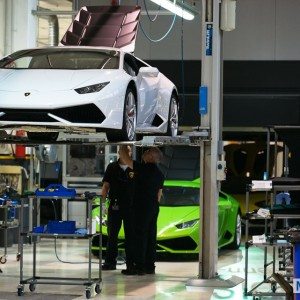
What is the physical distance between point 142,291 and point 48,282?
1.12 meters

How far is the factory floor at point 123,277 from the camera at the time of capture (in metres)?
10.9

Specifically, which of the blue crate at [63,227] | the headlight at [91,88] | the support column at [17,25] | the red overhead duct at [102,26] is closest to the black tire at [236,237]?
the red overhead duct at [102,26]

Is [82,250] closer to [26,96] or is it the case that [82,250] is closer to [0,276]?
[0,276]

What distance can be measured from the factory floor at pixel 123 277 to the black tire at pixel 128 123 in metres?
1.81

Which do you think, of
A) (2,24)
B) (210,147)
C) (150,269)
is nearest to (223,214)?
Answer: (150,269)

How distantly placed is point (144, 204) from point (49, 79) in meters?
3.02

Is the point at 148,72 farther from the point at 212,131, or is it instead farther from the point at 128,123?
the point at 212,131

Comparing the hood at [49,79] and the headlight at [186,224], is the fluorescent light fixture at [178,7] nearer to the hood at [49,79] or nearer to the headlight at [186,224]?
the headlight at [186,224]

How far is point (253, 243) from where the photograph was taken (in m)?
9.80

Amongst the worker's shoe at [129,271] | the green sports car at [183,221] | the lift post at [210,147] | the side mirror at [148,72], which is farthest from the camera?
the green sports car at [183,221]

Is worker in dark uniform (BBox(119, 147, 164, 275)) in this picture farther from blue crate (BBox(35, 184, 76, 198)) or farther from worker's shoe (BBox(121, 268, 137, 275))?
blue crate (BBox(35, 184, 76, 198))

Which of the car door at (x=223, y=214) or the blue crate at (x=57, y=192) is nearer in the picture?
the blue crate at (x=57, y=192)

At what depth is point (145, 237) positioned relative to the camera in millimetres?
12758

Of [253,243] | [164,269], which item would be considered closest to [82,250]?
[164,269]
